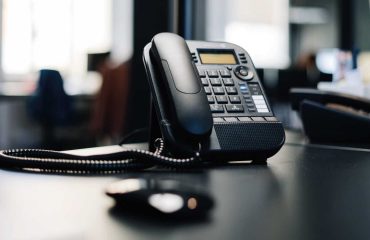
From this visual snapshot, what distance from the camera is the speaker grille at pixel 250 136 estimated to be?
2.24 ft

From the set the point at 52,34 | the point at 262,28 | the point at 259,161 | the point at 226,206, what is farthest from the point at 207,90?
the point at 262,28

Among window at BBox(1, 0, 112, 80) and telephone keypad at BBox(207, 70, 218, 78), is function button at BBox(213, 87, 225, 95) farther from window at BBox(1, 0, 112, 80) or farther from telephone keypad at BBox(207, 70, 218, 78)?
window at BBox(1, 0, 112, 80)

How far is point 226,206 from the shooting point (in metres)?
0.44

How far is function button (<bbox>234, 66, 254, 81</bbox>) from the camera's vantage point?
0.77 meters

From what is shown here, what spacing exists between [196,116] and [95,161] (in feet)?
0.43

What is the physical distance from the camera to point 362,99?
1.05 metres

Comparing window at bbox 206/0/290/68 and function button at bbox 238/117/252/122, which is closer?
function button at bbox 238/117/252/122

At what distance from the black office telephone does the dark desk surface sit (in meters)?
0.02

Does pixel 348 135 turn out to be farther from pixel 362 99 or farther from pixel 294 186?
pixel 294 186

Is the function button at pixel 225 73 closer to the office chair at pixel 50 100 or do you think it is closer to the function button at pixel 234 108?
the function button at pixel 234 108

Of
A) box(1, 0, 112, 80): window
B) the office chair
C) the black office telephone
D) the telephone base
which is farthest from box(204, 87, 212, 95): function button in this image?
box(1, 0, 112, 80): window

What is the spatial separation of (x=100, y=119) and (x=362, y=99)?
3117 mm

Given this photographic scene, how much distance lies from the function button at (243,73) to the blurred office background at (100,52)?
8.82 ft

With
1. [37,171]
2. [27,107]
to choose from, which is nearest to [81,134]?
[27,107]
